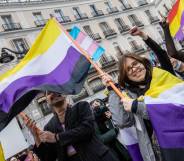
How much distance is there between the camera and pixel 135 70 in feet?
10.1

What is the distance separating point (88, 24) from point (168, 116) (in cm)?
3381

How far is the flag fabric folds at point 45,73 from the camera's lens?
11.2 ft

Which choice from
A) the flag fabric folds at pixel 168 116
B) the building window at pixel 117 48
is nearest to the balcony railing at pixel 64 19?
the building window at pixel 117 48

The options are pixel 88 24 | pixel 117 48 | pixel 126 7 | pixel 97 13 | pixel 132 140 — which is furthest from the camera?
pixel 126 7

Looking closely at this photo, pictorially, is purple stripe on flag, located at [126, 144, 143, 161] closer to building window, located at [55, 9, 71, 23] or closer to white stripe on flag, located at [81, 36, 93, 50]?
white stripe on flag, located at [81, 36, 93, 50]

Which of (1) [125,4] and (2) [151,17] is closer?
(1) [125,4]

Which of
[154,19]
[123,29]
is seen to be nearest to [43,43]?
[123,29]

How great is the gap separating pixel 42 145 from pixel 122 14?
1466 inches

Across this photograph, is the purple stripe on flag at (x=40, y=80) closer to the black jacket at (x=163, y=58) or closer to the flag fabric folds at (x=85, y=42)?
the black jacket at (x=163, y=58)

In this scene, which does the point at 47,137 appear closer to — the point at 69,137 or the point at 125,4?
the point at 69,137

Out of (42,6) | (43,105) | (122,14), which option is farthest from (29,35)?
(122,14)

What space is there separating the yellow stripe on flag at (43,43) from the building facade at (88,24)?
21.7m

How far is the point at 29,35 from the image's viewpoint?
29953 millimetres

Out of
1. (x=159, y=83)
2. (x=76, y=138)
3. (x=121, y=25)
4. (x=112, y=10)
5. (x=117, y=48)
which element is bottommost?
(x=76, y=138)
